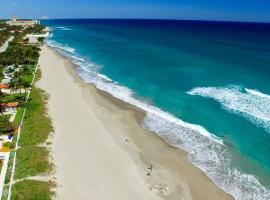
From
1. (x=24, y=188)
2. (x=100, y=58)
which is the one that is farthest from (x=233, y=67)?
(x=24, y=188)

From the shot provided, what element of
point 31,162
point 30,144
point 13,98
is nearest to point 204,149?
point 31,162

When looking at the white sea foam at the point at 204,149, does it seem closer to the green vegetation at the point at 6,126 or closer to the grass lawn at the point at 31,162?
the grass lawn at the point at 31,162

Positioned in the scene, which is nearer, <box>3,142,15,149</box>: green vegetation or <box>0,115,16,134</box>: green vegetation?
<box>3,142,15,149</box>: green vegetation

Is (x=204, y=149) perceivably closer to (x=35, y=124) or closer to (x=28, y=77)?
(x=35, y=124)

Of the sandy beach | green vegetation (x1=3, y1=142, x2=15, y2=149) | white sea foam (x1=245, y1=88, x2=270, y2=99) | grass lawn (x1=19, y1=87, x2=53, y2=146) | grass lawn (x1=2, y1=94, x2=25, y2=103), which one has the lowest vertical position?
the sandy beach

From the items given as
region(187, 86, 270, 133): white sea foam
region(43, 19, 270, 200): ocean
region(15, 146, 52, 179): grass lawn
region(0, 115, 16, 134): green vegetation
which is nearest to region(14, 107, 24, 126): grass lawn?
region(0, 115, 16, 134): green vegetation

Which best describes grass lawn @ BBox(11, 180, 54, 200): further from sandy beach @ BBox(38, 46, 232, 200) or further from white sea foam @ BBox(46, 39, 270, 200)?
white sea foam @ BBox(46, 39, 270, 200)
